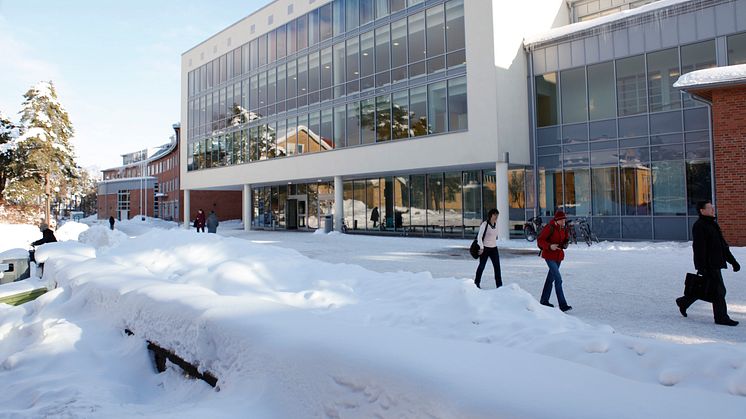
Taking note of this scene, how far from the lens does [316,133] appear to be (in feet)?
97.1

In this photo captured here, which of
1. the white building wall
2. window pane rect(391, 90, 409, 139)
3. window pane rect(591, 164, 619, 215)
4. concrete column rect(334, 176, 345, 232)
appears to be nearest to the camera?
window pane rect(591, 164, 619, 215)

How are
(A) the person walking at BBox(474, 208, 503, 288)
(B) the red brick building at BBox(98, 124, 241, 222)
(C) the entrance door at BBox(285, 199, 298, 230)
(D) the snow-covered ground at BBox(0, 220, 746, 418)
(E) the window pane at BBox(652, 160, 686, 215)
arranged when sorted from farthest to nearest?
(B) the red brick building at BBox(98, 124, 241, 222), (C) the entrance door at BBox(285, 199, 298, 230), (E) the window pane at BBox(652, 160, 686, 215), (A) the person walking at BBox(474, 208, 503, 288), (D) the snow-covered ground at BBox(0, 220, 746, 418)

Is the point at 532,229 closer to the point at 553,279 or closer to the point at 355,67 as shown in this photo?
the point at 355,67

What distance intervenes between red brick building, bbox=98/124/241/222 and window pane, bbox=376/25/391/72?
31.2 meters

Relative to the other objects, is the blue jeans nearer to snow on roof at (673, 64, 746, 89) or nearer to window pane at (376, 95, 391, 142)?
snow on roof at (673, 64, 746, 89)

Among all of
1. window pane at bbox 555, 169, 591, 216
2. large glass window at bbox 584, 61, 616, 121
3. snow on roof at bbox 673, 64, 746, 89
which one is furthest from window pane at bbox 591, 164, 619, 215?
snow on roof at bbox 673, 64, 746, 89

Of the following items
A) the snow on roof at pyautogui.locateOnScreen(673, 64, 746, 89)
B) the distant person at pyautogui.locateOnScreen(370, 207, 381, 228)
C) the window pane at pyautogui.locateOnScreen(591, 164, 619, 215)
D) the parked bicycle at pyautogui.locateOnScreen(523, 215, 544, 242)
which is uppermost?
the snow on roof at pyautogui.locateOnScreen(673, 64, 746, 89)

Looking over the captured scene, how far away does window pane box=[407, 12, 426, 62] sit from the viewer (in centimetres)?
2395

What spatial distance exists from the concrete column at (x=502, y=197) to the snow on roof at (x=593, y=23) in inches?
241

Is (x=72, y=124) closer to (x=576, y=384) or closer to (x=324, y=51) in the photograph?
(x=324, y=51)

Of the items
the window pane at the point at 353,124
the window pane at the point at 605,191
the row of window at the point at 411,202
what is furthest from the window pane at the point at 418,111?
the window pane at the point at 605,191

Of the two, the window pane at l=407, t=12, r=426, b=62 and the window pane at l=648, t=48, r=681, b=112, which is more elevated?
the window pane at l=407, t=12, r=426, b=62

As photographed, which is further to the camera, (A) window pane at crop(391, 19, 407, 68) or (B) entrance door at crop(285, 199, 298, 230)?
(B) entrance door at crop(285, 199, 298, 230)

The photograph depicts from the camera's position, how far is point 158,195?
66.7 metres
